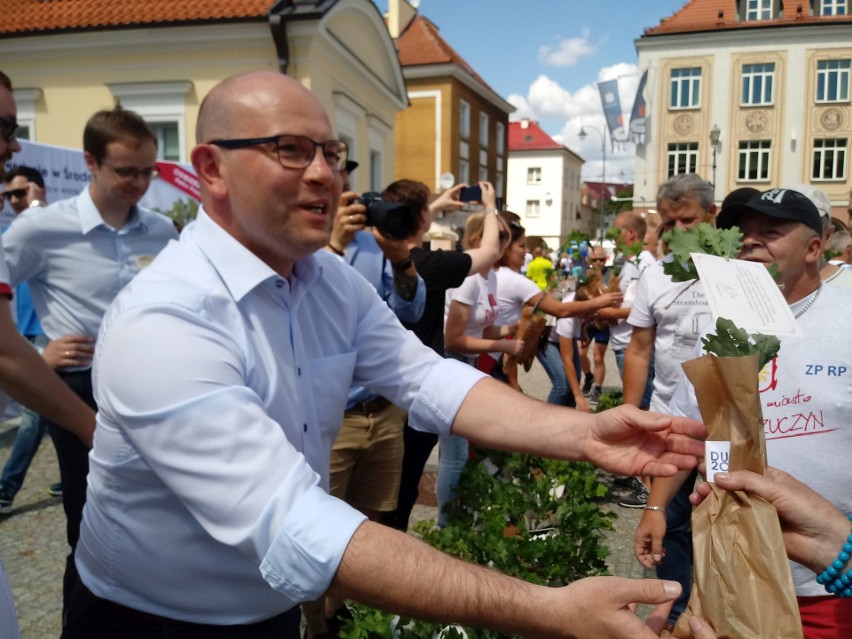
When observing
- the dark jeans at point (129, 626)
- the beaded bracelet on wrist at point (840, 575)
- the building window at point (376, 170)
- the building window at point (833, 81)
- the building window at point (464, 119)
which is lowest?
the dark jeans at point (129, 626)

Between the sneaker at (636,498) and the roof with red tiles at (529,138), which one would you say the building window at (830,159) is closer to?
the sneaker at (636,498)

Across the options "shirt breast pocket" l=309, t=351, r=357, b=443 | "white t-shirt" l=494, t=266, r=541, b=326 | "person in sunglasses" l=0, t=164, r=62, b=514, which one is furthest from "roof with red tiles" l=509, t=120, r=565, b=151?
"shirt breast pocket" l=309, t=351, r=357, b=443

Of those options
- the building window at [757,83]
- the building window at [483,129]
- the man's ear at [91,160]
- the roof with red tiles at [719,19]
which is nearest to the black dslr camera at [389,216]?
the man's ear at [91,160]

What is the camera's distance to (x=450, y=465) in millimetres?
A: 4266

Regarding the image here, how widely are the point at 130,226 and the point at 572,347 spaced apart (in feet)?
16.2

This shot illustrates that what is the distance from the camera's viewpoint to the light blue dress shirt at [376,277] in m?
3.33

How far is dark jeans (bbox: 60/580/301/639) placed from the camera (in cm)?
166

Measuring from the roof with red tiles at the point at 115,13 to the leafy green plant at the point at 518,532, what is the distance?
12.4 metres

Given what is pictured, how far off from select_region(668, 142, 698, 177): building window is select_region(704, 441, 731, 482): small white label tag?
128ft

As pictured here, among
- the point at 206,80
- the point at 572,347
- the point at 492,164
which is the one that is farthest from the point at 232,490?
the point at 492,164

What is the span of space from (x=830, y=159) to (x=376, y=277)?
40.0 meters

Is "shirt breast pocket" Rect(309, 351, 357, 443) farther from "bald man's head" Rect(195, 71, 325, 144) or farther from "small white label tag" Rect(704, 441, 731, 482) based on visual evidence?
"small white label tag" Rect(704, 441, 731, 482)

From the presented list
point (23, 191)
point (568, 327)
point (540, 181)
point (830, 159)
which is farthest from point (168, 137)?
point (540, 181)

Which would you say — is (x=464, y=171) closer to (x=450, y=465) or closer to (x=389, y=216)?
(x=450, y=465)
